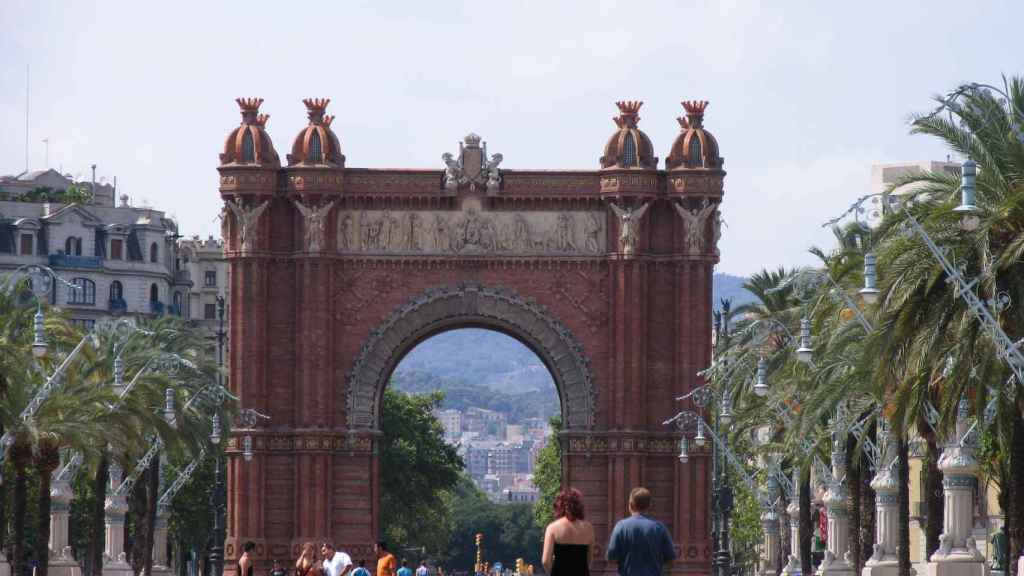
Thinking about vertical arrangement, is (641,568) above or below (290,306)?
below

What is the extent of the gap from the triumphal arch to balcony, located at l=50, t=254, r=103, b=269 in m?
42.8

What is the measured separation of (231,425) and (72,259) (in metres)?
45.0

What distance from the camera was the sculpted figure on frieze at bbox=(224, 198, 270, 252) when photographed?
79625mm

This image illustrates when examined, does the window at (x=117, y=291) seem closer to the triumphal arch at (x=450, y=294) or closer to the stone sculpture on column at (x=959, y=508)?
the triumphal arch at (x=450, y=294)

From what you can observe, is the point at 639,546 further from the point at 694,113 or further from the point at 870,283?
the point at 694,113

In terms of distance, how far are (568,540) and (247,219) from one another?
54149 millimetres

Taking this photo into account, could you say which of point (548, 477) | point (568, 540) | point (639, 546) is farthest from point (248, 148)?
point (548, 477)

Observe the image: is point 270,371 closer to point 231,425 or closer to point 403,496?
point 231,425

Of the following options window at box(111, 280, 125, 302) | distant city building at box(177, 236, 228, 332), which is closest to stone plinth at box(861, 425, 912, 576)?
window at box(111, 280, 125, 302)

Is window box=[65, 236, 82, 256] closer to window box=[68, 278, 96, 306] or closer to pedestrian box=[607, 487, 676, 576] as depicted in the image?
window box=[68, 278, 96, 306]

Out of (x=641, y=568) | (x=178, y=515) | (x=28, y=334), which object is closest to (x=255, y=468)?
(x=28, y=334)

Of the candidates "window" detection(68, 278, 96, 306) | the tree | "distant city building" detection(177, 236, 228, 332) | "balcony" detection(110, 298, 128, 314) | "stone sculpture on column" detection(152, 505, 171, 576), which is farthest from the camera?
"distant city building" detection(177, 236, 228, 332)

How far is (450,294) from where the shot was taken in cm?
8056

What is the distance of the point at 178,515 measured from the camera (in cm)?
10244
